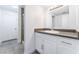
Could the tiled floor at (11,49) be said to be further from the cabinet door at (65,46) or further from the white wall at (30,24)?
the cabinet door at (65,46)

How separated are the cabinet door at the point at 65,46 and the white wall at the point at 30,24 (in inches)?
50.9

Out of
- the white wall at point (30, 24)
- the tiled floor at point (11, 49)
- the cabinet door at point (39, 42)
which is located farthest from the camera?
the tiled floor at point (11, 49)

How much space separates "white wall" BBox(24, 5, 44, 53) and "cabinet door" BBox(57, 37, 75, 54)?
1.29 meters

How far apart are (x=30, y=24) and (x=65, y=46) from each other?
5.18 ft

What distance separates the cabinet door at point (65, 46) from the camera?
56.1 inches

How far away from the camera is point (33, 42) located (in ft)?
9.86

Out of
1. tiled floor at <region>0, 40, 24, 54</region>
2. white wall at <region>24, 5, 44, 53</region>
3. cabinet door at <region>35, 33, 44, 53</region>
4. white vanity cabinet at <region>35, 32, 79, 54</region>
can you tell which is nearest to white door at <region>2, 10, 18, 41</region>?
tiled floor at <region>0, 40, 24, 54</region>

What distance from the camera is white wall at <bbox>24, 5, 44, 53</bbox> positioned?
2850mm

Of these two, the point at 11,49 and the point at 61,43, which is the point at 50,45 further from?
the point at 11,49

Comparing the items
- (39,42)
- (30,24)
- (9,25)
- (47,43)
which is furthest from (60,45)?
(9,25)

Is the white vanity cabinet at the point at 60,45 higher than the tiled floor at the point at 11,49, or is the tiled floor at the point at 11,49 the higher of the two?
the white vanity cabinet at the point at 60,45

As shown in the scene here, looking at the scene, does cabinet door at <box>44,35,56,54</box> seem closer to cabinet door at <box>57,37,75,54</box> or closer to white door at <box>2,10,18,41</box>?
cabinet door at <box>57,37,75,54</box>

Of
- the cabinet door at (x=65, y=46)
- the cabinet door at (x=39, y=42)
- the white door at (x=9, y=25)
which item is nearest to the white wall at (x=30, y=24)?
the cabinet door at (x=39, y=42)
